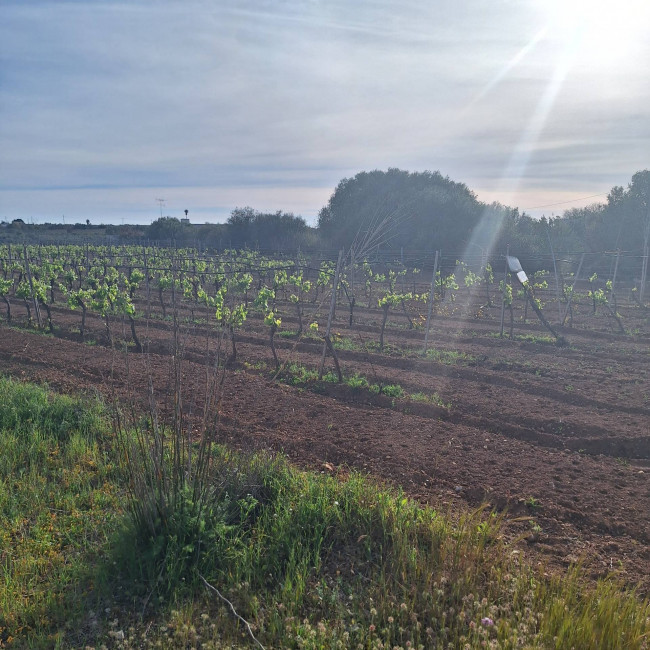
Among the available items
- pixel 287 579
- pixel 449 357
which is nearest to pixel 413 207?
pixel 449 357

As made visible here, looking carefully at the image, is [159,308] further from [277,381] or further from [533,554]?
[533,554]

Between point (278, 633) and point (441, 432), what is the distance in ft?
12.6

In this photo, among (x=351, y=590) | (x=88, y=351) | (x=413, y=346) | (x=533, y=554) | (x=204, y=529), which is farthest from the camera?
(x=413, y=346)

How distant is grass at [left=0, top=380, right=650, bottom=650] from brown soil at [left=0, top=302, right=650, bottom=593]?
525mm

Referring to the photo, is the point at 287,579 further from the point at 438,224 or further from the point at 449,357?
the point at 438,224

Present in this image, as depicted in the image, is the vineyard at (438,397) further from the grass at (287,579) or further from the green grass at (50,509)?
the green grass at (50,509)

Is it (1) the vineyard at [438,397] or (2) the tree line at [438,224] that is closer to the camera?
(1) the vineyard at [438,397]

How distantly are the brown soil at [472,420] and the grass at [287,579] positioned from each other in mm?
525

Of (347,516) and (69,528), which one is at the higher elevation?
(347,516)

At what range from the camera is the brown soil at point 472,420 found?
15.0 feet

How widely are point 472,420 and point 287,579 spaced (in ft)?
14.0

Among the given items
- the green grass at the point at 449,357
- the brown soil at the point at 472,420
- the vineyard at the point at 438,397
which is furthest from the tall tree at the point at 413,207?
the brown soil at the point at 472,420

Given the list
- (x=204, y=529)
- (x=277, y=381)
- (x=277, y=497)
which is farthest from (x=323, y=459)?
(x=277, y=381)

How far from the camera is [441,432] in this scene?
A: 6488 millimetres
